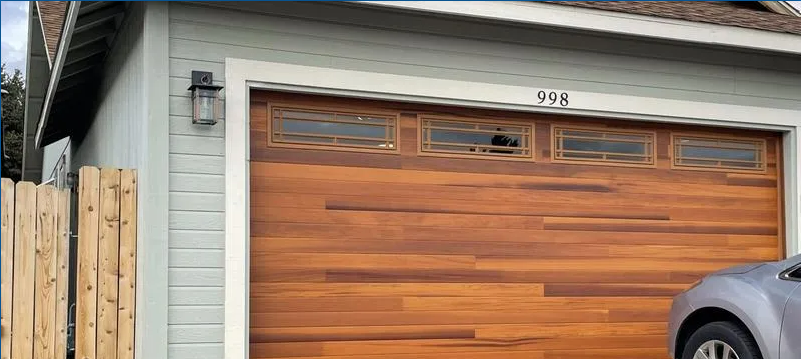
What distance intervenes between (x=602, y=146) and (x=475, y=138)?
3.91 ft

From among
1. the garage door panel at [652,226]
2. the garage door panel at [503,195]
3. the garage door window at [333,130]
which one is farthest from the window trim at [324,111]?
the garage door panel at [652,226]

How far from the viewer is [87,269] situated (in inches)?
227

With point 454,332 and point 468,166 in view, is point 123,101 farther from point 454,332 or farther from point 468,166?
point 454,332

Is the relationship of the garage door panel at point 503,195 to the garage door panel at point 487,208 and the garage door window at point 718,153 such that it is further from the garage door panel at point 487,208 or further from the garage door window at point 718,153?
the garage door window at point 718,153

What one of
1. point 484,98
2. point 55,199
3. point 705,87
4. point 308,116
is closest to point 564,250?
point 484,98

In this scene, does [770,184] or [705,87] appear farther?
[770,184]

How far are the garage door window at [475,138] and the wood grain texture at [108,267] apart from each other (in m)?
2.30

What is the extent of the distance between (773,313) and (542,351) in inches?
82.8

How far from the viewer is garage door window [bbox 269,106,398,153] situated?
20.7 feet

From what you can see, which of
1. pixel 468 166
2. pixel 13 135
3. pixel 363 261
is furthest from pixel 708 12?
pixel 13 135

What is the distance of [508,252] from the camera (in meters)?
6.94

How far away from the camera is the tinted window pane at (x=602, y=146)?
23.7ft

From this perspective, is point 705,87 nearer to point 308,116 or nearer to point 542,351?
point 542,351

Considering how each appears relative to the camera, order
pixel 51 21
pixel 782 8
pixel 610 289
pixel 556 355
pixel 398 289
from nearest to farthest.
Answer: pixel 398 289, pixel 556 355, pixel 610 289, pixel 782 8, pixel 51 21
